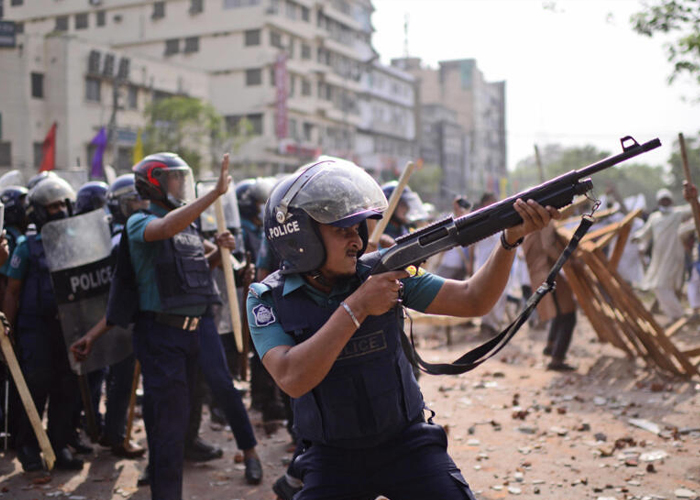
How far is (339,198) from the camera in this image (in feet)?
9.50

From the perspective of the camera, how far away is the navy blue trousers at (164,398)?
4.65 m

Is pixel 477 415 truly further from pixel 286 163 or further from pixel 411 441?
pixel 286 163

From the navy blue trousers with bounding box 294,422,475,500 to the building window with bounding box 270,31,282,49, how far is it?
55.8 metres

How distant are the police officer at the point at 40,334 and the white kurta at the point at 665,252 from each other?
10171 millimetres

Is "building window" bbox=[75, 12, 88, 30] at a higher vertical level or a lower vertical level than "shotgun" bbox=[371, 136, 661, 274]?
higher

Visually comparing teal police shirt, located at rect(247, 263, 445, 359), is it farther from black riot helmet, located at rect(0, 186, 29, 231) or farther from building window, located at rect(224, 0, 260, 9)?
building window, located at rect(224, 0, 260, 9)

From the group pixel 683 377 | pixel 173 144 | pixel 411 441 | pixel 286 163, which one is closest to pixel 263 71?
pixel 286 163

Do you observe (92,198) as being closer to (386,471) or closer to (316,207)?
(316,207)

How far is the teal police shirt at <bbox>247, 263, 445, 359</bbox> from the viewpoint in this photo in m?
2.87

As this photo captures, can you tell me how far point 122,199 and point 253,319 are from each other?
3.97 meters

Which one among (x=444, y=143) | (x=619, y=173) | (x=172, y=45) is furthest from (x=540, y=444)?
(x=444, y=143)

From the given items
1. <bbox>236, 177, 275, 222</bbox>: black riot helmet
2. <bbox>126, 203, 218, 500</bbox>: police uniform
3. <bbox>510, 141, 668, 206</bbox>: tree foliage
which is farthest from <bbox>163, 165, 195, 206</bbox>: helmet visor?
<bbox>510, 141, 668, 206</bbox>: tree foliage

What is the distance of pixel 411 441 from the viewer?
290cm

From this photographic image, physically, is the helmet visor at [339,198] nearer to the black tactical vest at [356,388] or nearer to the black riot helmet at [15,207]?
the black tactical vest at [356,388]
